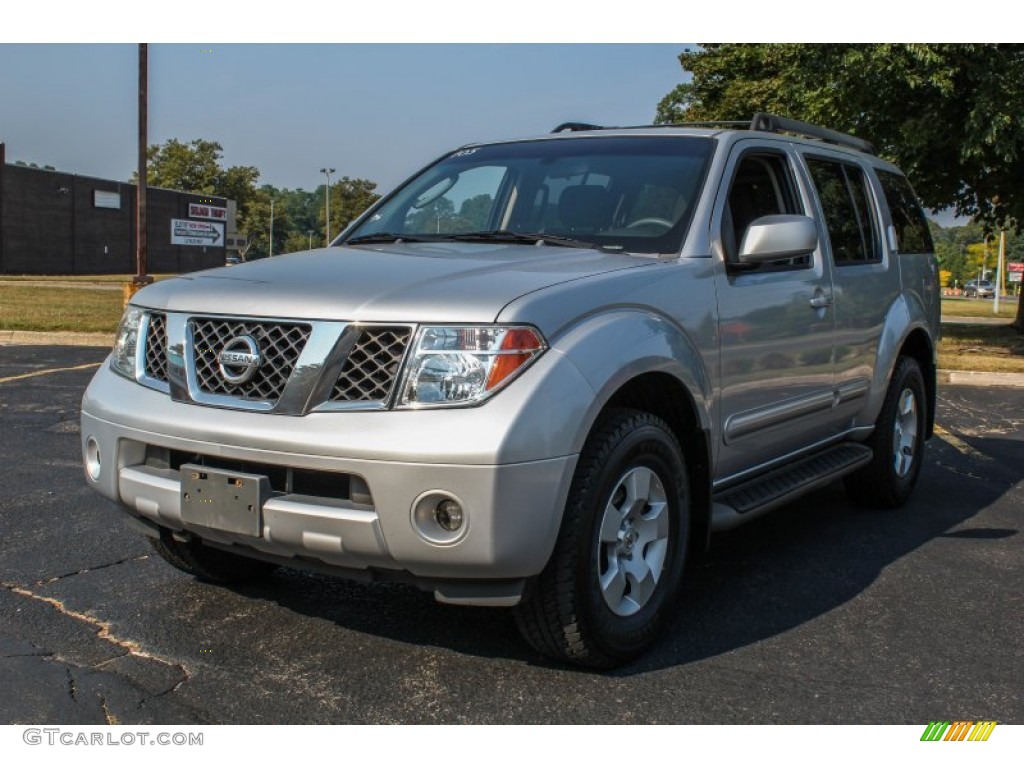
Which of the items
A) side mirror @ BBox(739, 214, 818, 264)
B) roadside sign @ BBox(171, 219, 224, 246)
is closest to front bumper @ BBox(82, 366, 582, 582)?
side mirror @ BBox(739, 214, 818, 264)

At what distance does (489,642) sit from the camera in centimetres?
368

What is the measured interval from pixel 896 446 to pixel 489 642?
10.5 feet

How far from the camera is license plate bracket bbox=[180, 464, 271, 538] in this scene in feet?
10.3

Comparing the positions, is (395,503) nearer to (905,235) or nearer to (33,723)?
(33,723)

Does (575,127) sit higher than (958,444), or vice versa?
(575,127)

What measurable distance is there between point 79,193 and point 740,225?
6560 centimetres

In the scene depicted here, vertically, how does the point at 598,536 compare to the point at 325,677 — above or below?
above

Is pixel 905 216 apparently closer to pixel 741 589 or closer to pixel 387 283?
pixel 741 589

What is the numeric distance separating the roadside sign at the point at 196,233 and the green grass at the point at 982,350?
58552 mm

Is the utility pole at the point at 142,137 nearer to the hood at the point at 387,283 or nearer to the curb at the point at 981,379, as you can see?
the curb at the point at 981,379

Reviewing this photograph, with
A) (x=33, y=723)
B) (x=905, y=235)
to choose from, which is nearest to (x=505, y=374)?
(x=33, y=723)

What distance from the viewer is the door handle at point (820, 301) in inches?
186

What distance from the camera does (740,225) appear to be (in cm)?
457

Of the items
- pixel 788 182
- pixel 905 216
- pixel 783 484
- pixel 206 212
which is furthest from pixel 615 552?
pixel 206 212
